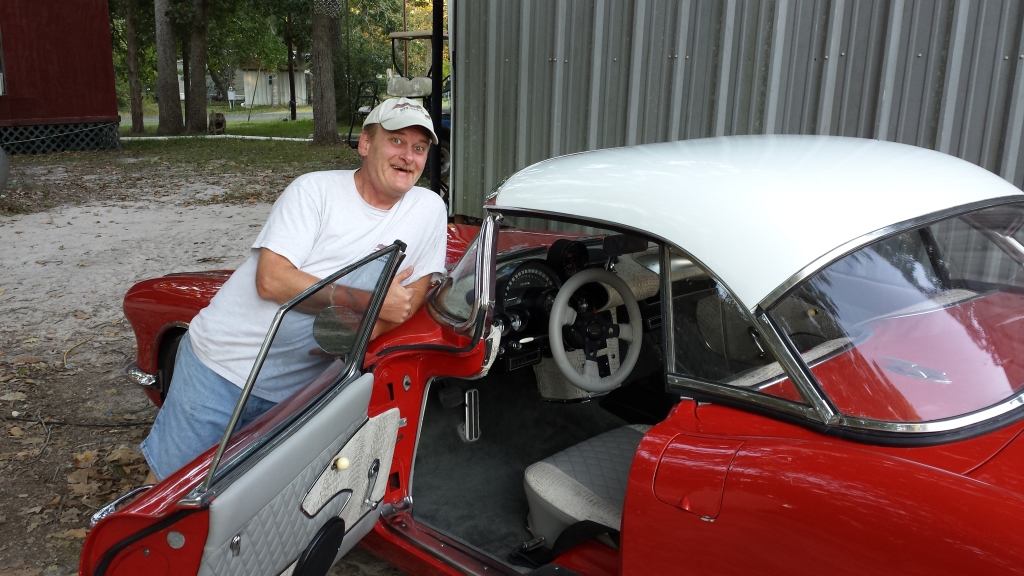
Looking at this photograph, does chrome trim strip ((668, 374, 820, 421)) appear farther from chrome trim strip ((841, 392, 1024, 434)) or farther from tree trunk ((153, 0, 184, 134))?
tree trunk ((153, 0, 184, 134))

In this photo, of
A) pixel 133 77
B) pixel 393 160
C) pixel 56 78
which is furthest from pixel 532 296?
pixel 133 77

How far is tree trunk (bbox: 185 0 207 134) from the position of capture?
2339cm

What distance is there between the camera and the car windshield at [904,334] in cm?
193

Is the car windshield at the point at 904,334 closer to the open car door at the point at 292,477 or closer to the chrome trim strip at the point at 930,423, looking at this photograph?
the chrome trim strip at the point at 930,423

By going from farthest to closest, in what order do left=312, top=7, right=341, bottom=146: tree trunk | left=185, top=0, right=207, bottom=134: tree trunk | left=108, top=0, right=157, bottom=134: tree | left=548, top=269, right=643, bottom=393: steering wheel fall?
1. left=108, top=0, right=157, bottom=134: tree
2. left=185, top=0, right=207, bottom=134: tree trunk
3. left=312, top=7, right=341, bottom=146: tree trunk
4. left=548, top=269, right=643, bottom=393: steering wheel

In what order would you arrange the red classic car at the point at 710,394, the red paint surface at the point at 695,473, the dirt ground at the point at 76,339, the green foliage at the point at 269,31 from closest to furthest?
1. the red classic car at the point at 710,394
2. the red paint surface at the point at 695,473
3. the dirt ground at the point at 76,339
4. the green foliage at the point at 269,31

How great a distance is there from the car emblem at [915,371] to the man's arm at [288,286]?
150 centimetres

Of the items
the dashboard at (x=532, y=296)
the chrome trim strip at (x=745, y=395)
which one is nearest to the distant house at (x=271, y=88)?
the dashboard at (x=532, y=296)

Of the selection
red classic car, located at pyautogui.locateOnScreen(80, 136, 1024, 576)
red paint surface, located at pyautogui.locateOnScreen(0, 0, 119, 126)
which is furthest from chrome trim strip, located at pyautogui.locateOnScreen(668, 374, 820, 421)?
red paint surface, located at pyautogui.locateOnScreen(0, 0, 119, 126)

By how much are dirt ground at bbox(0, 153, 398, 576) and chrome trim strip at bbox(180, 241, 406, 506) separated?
1249 millimetres

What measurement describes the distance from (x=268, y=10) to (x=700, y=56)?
2354cm

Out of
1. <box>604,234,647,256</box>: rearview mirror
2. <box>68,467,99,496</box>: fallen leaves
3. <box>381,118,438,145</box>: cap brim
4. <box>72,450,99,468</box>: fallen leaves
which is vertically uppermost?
<box>381,118,438,145</box>: cap brim

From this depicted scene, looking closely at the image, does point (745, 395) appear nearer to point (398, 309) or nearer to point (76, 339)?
point (398, 309)

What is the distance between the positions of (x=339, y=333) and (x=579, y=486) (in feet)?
3.04
